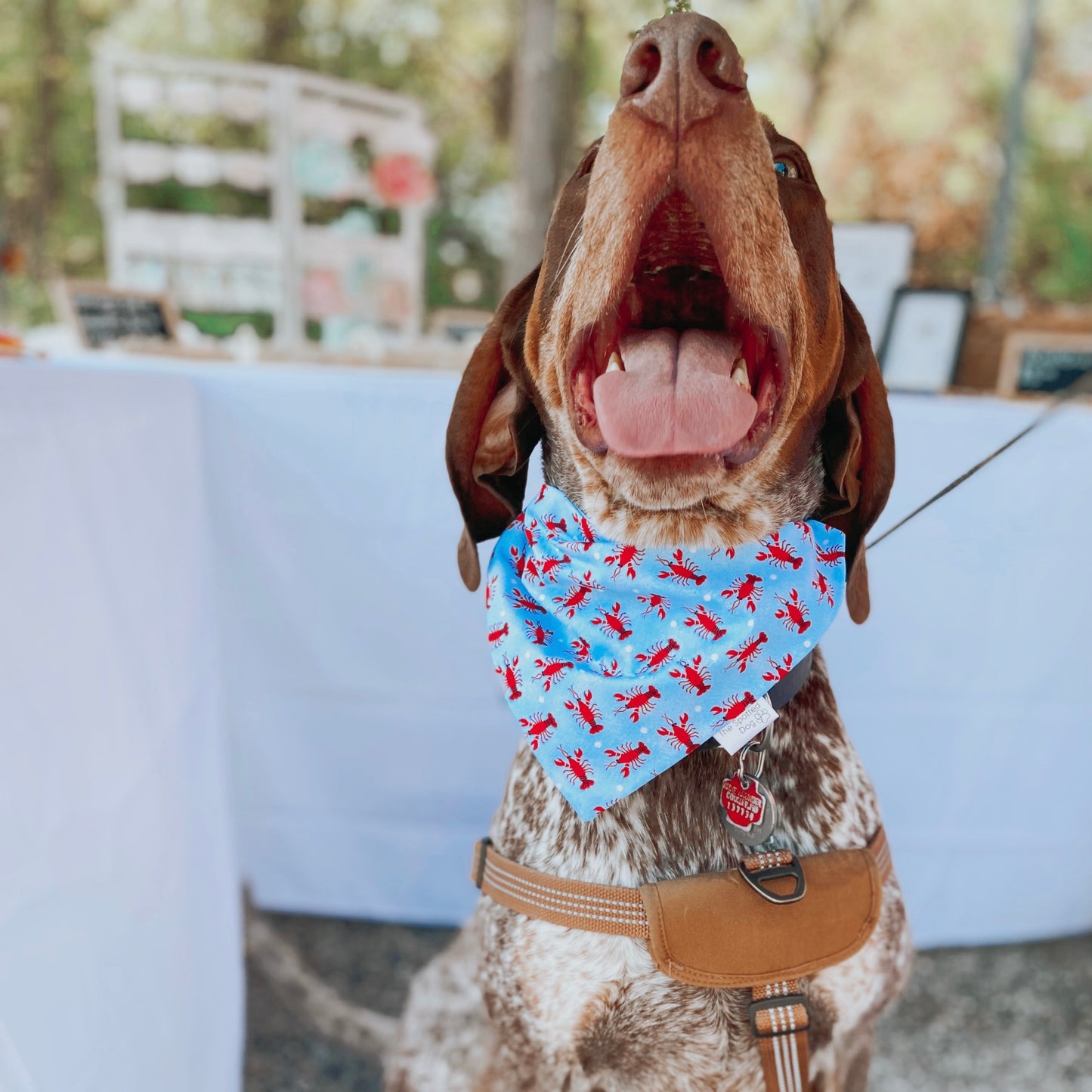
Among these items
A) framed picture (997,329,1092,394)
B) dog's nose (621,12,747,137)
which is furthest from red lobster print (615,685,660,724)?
framed picture (997,329,1092,394)

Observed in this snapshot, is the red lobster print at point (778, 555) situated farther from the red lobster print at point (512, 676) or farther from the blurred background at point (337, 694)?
the blurred background at point (337, 694)

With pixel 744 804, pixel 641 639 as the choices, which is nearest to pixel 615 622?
pixel 641 639

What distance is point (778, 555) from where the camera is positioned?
128 cm

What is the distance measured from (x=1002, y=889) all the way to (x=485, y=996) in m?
1.61

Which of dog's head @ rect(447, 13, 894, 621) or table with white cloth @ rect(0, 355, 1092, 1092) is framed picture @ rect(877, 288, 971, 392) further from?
dog's head @ rect(447, 13, 894, 621)

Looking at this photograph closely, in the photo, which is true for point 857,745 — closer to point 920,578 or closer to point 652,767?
point 920,578

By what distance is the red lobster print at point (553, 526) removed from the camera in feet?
4.36

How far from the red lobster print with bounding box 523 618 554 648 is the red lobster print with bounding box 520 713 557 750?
3.8 inches

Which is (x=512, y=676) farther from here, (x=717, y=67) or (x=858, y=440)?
(x=717, y=67)

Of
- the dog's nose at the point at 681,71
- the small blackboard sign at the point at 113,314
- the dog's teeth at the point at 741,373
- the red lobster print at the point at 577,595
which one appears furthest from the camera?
the small blackboard sign at the point at 113,314

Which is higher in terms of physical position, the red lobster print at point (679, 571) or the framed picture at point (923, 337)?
the framed picture at point (923, 337)

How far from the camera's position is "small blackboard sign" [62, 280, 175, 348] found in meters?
2.57

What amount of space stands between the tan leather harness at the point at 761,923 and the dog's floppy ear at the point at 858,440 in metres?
0.39

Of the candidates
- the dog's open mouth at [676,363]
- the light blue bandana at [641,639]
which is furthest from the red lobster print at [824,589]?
the dog's open mouth at [676,363]
